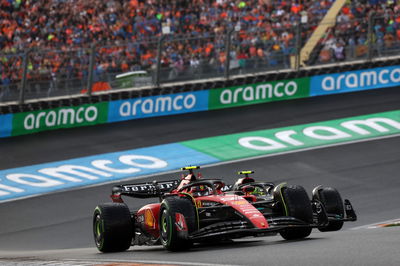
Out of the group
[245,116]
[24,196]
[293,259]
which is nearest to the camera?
[293,259]

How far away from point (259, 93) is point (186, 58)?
293cm

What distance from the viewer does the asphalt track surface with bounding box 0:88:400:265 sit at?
A: 9.16m

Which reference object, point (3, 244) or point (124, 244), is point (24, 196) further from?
point (124, 244)

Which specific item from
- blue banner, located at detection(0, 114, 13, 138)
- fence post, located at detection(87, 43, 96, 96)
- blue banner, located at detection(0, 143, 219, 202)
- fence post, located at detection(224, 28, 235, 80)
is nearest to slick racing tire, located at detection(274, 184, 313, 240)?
blue banner, located at detection(0, 143, 219, 202)

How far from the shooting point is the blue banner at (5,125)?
858 inches

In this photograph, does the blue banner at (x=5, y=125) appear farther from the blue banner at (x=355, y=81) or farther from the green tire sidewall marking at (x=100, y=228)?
the green tire sidewall marking at (x=100, y=228)

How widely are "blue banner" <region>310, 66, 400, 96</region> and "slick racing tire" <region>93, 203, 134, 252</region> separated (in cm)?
1482

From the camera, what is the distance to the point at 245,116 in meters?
23.9

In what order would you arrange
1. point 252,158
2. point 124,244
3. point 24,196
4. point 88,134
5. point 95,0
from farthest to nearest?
point 95,0 → point 88,134 → point 252,158 → point 24,196 → point 124,244

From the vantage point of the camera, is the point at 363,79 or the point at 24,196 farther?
the point at 363,79

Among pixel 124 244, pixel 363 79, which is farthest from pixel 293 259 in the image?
pixel 363 79

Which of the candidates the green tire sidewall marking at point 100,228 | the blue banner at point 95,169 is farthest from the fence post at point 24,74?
the green tire sidewall marking at point 100,228

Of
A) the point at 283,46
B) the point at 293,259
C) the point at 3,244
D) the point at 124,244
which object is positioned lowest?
the point at 3,244

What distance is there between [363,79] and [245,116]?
469 cm
